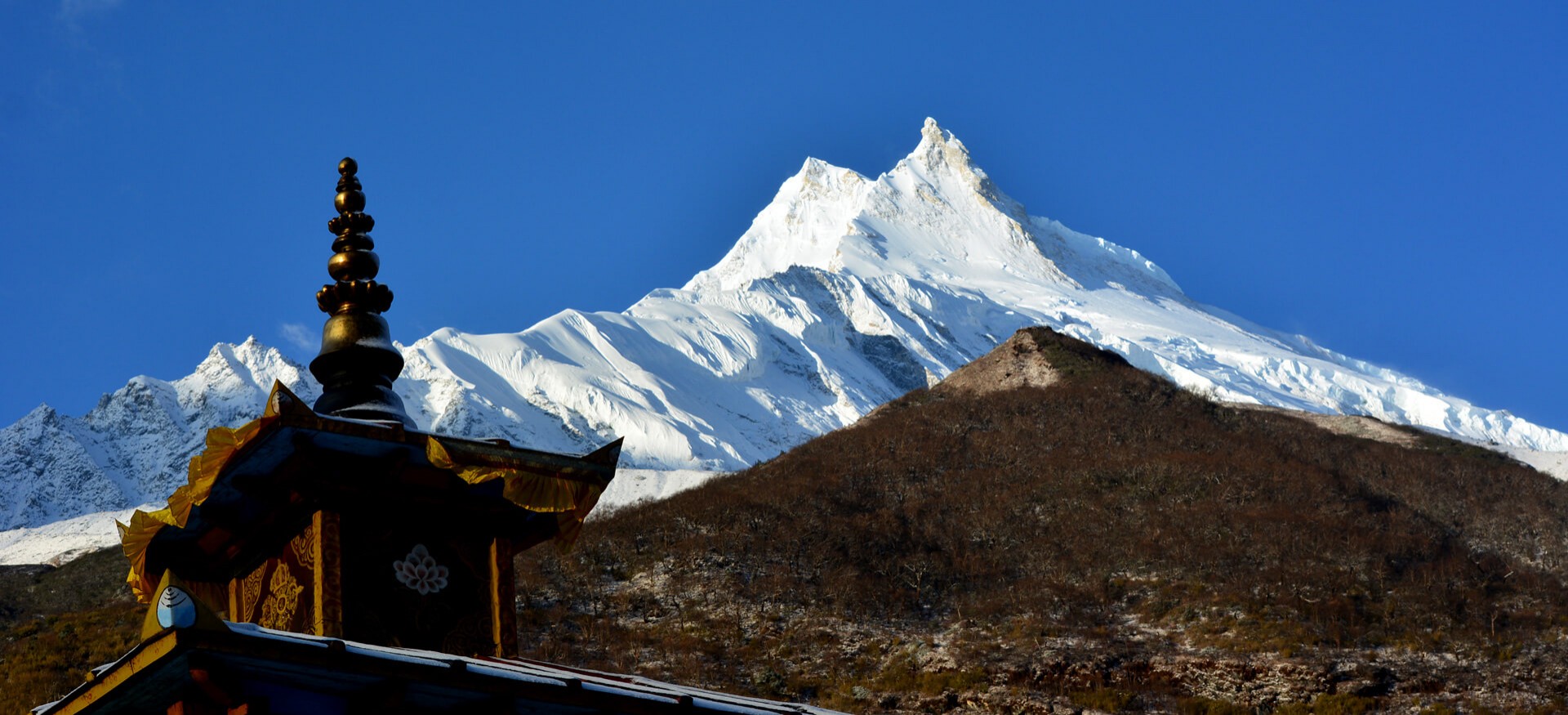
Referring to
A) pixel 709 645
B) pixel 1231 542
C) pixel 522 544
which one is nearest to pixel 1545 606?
pixel 1231 542

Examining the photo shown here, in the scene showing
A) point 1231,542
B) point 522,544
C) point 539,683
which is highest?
point 1231,542

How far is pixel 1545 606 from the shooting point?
55094 millimetres

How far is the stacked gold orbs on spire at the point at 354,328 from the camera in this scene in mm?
10922

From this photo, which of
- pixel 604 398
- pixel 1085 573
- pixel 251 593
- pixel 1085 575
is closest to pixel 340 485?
pixel 251 593

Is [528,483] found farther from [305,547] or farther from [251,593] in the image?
[251,593]

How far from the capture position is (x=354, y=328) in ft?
36.5

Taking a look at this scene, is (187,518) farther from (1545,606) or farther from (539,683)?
(1545,606)

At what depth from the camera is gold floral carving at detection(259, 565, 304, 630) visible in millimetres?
9906

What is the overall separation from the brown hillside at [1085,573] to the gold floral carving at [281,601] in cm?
3634

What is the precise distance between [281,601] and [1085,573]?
52574 millimetres


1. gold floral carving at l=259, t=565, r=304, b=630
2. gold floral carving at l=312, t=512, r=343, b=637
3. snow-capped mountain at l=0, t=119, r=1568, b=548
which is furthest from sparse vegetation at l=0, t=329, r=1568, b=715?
snow-capped mountain at l=0, t=119, r=1568, b=548

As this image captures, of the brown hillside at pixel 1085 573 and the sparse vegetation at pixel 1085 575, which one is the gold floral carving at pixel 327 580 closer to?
the sparse vegetation at pixel 1085 575

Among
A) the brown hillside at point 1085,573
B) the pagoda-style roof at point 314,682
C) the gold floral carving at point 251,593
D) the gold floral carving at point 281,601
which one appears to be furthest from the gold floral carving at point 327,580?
the brown hillside at point 1085,573

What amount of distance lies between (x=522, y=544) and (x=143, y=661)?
3677mm
